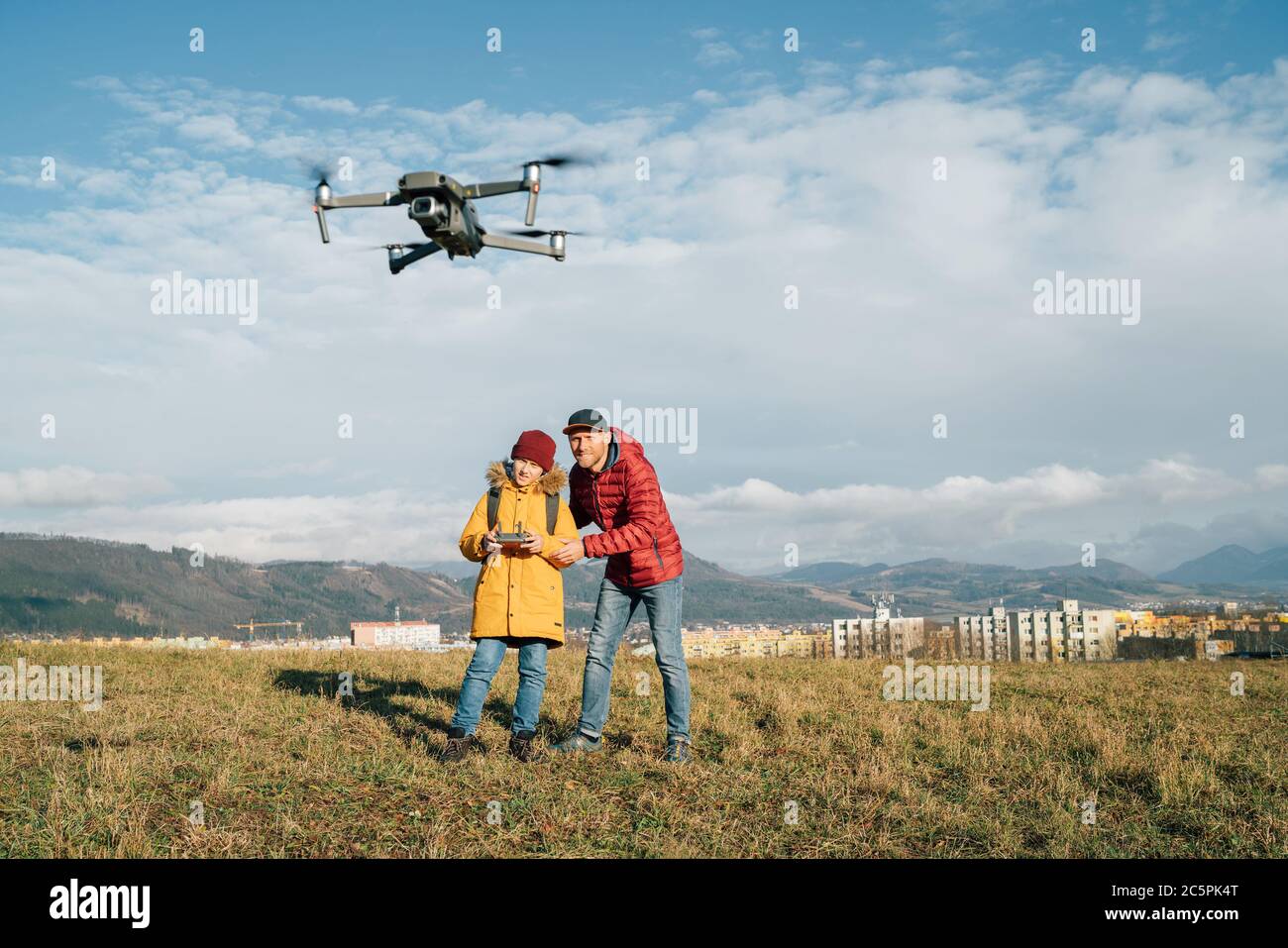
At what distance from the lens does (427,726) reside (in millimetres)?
8586

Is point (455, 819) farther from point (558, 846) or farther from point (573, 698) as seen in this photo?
point (573, 698)

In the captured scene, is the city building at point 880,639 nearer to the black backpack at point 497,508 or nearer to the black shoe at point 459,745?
the black backpack at point 497,508

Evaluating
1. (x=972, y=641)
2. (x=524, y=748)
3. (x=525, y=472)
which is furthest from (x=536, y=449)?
(x=972, y=641)

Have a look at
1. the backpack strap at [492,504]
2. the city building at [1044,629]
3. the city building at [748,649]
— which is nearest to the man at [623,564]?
the backpack strap at [492,504]

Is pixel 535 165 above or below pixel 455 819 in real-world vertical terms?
above

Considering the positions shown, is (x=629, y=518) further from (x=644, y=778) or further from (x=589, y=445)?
(x=644, y=778)

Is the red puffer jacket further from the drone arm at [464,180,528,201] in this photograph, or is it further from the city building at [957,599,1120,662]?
the city building at [957,599,1120,662]

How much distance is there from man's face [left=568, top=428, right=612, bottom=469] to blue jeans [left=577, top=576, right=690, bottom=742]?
1.08 m

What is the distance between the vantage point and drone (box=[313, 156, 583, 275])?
14.5m

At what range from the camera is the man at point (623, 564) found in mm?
7551

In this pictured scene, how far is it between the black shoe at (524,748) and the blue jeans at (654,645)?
51 centimetres

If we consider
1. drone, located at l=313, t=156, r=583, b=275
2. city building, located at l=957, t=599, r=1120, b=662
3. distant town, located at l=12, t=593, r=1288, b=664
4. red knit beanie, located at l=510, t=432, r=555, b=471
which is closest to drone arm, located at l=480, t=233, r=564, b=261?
drone, located at l=313, t=156, r=583, b=275
